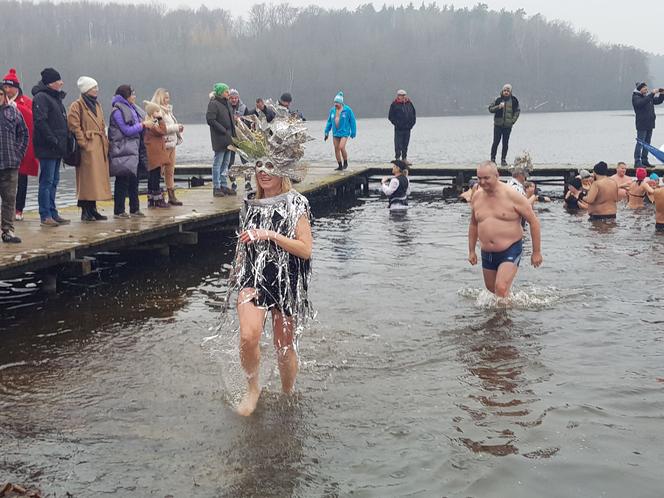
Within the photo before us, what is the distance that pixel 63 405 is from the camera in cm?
658

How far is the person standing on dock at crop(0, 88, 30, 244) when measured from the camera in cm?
936

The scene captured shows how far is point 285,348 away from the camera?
21.1ft

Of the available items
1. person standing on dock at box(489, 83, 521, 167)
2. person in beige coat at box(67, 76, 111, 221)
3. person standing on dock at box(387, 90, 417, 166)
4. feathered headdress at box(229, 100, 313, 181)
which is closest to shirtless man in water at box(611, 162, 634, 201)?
person standing on dock at box(489, 83, 521, 167)

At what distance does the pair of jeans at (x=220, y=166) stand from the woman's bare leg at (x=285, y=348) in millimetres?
8422

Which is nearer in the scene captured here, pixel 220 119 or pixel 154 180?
pixel 154 180

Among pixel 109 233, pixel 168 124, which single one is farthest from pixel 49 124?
pixel 168 124

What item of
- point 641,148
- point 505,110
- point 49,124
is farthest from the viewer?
point 641,148

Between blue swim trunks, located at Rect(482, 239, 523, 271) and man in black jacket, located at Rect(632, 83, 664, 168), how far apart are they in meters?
12.7

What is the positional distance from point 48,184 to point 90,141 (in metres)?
0.80

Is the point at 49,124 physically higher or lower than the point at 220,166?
higher

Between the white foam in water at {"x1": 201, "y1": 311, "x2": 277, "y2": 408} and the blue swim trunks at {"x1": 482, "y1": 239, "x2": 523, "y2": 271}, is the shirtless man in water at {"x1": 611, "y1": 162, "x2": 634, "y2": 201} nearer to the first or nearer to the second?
the blue swim trunks at {"x1": 482, "y1": 239, "x2": 523, "y2": 271}

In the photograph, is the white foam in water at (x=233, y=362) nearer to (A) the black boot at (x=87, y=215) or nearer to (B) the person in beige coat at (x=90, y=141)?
(B) the person in beige coat at (x=90, y=141)

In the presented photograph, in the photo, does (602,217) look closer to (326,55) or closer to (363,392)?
(363,392)

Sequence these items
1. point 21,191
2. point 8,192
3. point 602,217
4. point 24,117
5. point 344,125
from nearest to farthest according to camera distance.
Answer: point 8,192 < point 24,117 < point 21,191 < point 602,217 < point 344,125
